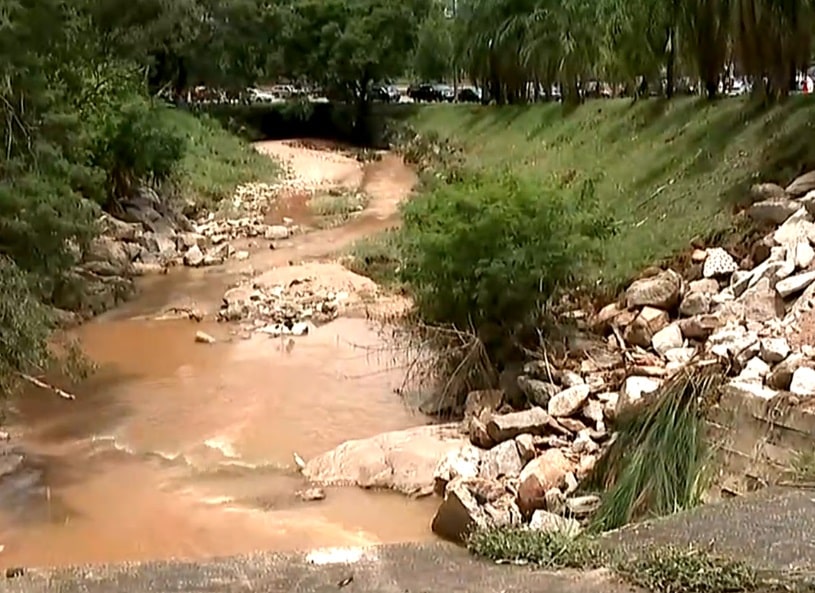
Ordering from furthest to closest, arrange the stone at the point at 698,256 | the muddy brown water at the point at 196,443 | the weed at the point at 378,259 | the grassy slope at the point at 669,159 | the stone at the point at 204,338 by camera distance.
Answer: the weed at the point at 378,259 < the stone at the point at 204,338 < the grassy slope at the point at 669,159 < the stone at the point at 698,256 < the muddy brown water at the point at 196,443

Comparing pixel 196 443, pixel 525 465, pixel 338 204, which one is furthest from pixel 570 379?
pixel 338 204

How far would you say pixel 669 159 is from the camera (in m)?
18.8

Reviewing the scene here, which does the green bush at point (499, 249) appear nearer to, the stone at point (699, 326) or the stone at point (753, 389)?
the stone at point (699, 326)

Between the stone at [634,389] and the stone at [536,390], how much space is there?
146 cm

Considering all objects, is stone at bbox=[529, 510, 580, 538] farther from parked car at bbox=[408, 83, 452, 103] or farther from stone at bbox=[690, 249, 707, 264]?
parked car at bbox=[408, 83, 452, 103]

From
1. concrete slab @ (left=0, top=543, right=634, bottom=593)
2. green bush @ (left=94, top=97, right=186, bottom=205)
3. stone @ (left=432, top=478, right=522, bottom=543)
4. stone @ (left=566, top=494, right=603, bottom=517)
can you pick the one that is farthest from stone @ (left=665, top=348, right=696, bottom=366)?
green bush @ (left=94, top=97, right=186, bottom=205)

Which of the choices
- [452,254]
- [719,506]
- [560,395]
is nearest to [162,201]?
[452,254]

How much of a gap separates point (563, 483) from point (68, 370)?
273 inches

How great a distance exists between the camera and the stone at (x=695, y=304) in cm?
1229

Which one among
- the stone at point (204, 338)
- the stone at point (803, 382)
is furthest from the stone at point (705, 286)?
the stone at point (204, 338)

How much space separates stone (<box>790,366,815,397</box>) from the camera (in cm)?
809

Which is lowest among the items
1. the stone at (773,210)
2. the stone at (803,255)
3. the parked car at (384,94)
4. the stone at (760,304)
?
the stone at (760,304)

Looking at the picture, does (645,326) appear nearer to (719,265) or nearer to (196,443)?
(719,265)

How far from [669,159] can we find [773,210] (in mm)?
5579
